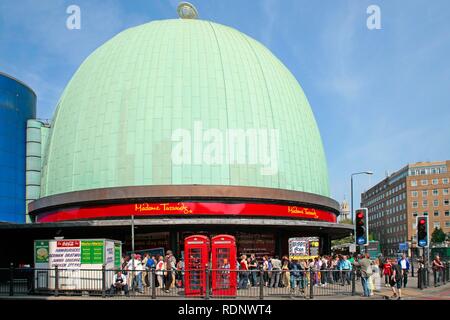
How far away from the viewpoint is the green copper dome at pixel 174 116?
3478 centimetres

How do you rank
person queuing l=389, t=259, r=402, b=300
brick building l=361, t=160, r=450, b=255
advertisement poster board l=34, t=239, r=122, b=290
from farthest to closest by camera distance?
brick building l=361, t=160, r=450, b=255
advertisement poster board l=34, t=239, r=122, b=290
person queuing l=389, t=259, r=402, b=300

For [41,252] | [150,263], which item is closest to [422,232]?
[150,263]

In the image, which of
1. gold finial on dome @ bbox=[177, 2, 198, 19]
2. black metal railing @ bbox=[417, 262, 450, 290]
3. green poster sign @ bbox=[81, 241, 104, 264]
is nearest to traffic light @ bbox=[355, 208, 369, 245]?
black metal railing @ bbox=[417, 262, 450, 290]

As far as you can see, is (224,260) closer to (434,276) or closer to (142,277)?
(142,277)

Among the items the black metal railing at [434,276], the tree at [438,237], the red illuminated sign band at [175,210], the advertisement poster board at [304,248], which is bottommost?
the tree at [438,237]

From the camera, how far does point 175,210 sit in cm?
3319

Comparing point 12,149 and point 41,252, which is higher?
point 12,149

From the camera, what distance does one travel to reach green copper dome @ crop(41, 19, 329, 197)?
34.8 meters

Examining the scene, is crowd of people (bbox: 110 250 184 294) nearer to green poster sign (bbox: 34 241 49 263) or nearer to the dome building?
green poster sign (bbox: 34 241 49 263)

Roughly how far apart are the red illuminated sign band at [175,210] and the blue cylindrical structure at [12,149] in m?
9.34

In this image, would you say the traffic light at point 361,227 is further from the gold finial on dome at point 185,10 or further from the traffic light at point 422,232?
the gold finial on dome at point 185,10

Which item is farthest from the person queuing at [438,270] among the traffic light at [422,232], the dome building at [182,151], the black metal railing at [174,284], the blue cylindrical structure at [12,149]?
the blue cylindrical structure at [12,149]

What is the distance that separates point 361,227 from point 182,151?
16310mm

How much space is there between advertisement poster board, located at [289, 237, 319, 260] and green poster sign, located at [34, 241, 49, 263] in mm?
13697
